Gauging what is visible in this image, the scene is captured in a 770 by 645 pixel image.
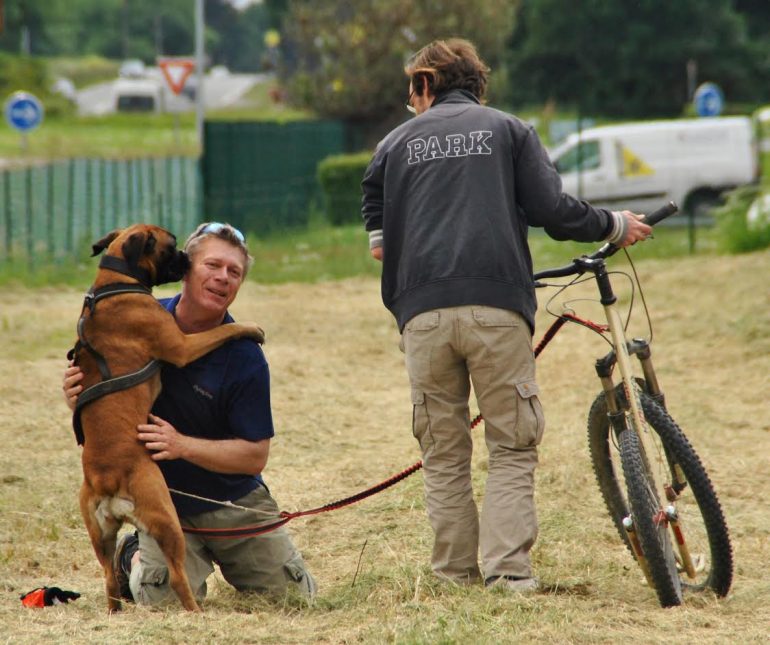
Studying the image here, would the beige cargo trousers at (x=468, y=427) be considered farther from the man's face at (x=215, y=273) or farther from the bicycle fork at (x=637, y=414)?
the man's face at (x=215, y=273)

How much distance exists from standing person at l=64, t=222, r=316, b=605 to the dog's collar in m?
0.17

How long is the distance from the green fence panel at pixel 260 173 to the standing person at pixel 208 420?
1363 centimetres

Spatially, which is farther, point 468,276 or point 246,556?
point 246,556

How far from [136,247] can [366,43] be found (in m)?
26.4

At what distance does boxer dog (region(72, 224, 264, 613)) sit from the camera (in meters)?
4.45

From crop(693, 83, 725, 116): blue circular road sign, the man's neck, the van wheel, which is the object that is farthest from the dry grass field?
crop(693, 83, 725, 116): blue circular road sign

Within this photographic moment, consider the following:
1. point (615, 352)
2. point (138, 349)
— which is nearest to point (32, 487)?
point (138, 349)

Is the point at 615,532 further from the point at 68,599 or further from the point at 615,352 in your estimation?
the point at 68,599

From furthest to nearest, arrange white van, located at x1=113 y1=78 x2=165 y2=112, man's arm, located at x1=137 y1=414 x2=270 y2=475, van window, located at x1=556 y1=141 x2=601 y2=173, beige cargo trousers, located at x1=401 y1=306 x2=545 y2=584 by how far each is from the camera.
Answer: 1. white van, located at x1=113 y1=78 x2=165 y2=112
2. van window, located at x1=556 y1=141 x2=601 y2=173
3. beige cargo trousers, located at x1=401 y1=306 x2=545 y2=584
4. man's arm, located at x1=137 y1=414 x2=270 y2=475

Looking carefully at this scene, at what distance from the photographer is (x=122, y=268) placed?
4.77m

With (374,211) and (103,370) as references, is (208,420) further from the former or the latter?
(374,211)

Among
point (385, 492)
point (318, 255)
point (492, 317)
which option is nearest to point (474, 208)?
point (492, 317)

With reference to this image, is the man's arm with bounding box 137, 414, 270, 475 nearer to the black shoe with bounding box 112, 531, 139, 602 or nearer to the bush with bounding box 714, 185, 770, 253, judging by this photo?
the black shoe with bounding box 112, 531, 139, 602

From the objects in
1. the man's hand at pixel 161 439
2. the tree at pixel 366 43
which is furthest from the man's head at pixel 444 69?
the tree at pixel 366 43
